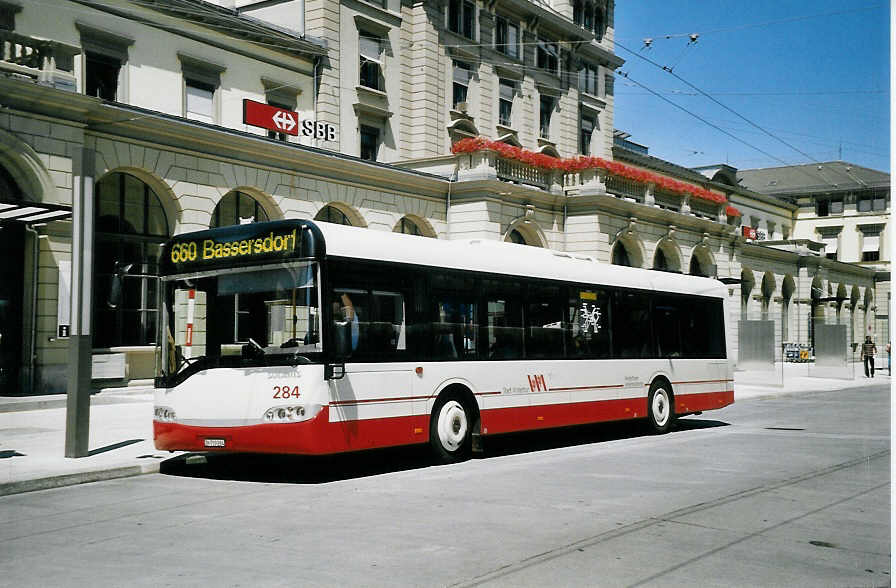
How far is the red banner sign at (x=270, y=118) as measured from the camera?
27.2 meters

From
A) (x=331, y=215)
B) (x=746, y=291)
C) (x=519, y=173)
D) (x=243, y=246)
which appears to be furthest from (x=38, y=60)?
(x=746, y=291)

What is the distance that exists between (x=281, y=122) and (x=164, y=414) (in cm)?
1785

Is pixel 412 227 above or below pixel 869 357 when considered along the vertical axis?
above

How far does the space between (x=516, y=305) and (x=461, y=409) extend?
2.02 meters

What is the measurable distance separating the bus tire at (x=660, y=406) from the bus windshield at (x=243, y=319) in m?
8.37

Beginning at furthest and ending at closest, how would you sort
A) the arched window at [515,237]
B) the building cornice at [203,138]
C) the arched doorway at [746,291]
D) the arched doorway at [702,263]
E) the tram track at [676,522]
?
the arched doorway at [746,291]
the arched doorway at [702,263]
the arched window at [515,237]
the building cornice at [203,138]
the tram track at [676,522]

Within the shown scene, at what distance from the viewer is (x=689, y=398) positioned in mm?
18609

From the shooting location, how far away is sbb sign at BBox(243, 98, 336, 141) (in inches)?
1075

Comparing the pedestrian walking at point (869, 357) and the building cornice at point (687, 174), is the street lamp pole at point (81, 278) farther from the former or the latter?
the building cornice at point (687, 174)

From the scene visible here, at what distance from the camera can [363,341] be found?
11.8 metres

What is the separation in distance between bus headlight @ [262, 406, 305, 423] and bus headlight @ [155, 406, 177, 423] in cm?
142

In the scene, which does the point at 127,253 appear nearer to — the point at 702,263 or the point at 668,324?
the point at 668,324

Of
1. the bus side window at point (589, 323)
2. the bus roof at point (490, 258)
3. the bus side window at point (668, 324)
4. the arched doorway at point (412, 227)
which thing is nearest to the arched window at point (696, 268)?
the arched doorway at point (412, 227)

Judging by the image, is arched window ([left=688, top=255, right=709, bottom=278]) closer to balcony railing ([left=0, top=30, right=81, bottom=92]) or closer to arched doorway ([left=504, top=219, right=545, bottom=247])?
arched doorway ([left=504, top=219, right=545, bottom=247])
